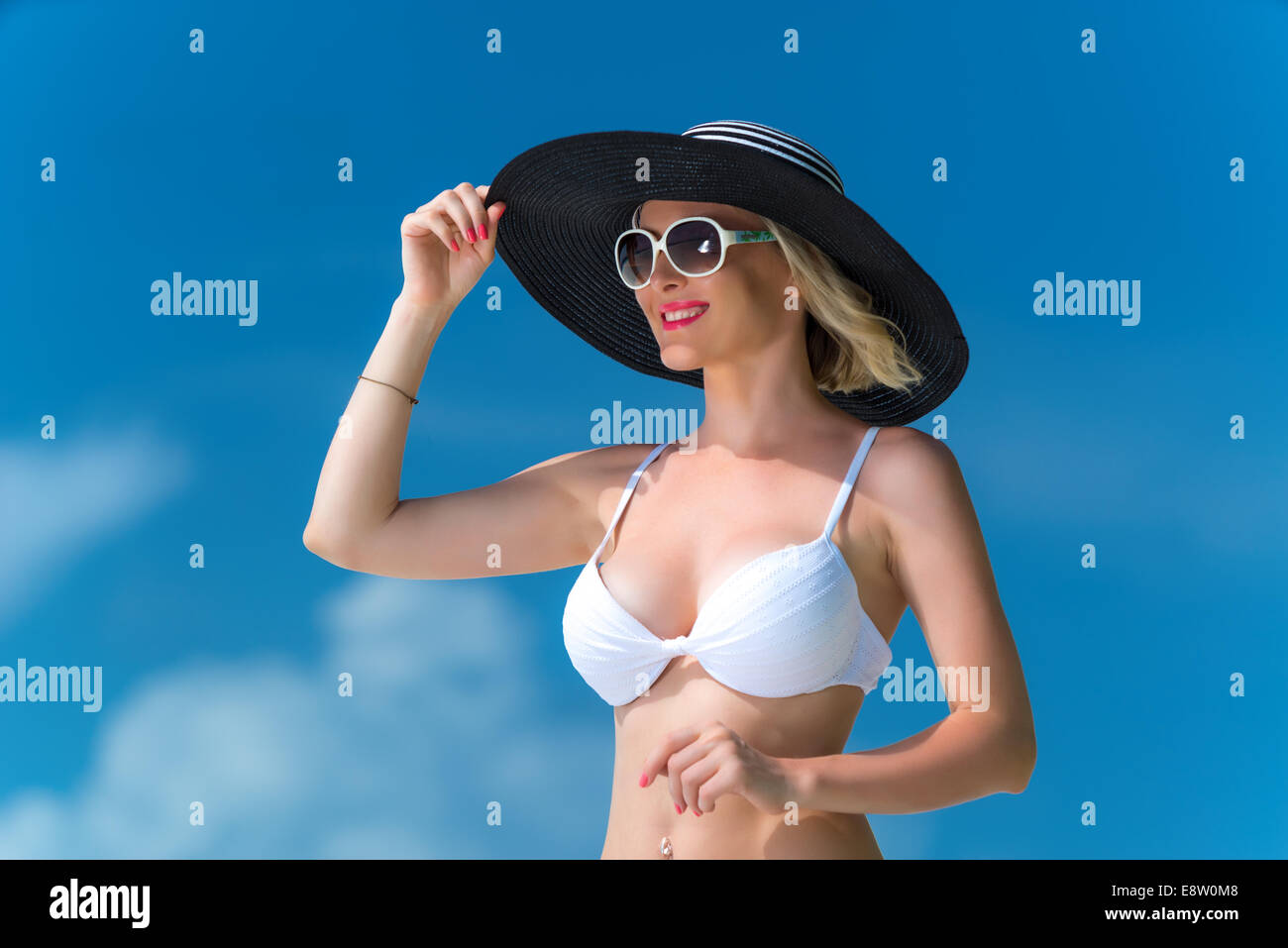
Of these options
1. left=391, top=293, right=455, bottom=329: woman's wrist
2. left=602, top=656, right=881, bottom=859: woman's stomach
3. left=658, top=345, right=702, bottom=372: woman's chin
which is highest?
left=391, top=293, right=455, bottom=329: woman's wrist

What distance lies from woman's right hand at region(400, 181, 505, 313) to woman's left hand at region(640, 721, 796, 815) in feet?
4.23

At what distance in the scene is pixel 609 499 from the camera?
124 inches

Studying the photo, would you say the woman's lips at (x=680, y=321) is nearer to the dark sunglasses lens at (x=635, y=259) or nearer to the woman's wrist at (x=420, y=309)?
the dark sunglasses lens at (x=635, y=259)

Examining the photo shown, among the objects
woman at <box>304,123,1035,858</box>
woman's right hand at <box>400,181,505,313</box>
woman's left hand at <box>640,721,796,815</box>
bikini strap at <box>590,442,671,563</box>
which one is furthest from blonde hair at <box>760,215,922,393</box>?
woman's left hand at <box>640,721,796,815</box>

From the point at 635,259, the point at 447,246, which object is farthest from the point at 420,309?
the point at 635,259

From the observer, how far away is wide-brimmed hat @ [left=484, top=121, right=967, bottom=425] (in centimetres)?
279

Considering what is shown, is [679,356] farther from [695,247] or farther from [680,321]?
[695,247]

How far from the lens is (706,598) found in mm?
2695

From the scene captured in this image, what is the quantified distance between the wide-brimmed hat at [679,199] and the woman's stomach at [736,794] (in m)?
0.87

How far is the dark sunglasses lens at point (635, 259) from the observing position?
Answer: 2.88m

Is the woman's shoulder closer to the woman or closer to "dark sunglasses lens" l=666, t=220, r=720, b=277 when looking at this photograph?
the woman

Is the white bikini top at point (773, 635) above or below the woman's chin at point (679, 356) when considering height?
below

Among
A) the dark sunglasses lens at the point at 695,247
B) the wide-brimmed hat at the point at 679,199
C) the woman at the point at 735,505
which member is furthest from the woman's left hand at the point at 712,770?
the wide-brimmed hat at the point at 679,199
